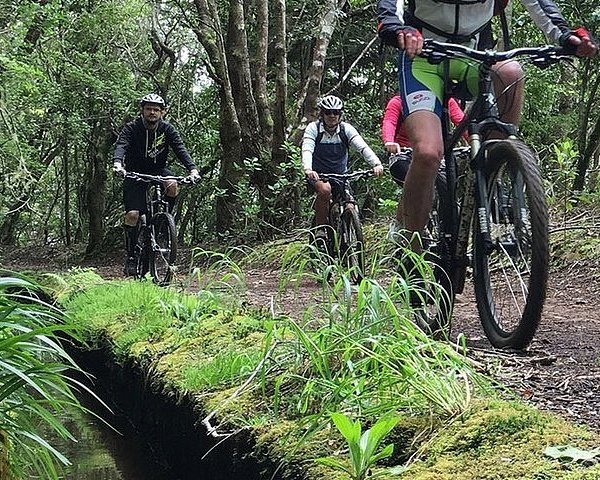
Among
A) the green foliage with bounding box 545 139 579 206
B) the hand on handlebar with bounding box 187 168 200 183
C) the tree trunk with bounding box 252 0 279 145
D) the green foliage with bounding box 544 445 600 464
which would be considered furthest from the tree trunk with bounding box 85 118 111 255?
the green foliage with bounding box 544 445 600 464

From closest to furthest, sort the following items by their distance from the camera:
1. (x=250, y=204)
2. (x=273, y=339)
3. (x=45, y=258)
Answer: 1. (x=273, y=339)
2. (x=250, y=204)
3. (x=45, y=258)

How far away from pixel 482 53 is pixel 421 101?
1.12 ft

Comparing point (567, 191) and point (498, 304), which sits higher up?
point (567, 191)

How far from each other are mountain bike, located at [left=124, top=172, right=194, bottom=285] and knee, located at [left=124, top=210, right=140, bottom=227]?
37 millimetres

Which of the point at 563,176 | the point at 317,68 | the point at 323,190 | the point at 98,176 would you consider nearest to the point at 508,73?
the point at 323,190

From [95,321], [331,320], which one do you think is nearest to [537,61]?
[331,320]

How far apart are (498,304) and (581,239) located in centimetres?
386

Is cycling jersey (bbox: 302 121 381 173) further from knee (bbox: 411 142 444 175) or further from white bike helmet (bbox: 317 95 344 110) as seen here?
knee (bbox: 411 142 444 175)

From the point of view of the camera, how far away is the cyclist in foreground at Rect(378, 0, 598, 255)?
10.1ft

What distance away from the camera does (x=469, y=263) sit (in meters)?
3.36

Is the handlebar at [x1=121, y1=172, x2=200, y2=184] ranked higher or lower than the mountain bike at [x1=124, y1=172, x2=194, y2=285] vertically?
higher

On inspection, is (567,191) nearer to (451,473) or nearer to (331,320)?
(331,320)

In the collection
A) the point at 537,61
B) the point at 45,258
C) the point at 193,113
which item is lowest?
the point at 45,258

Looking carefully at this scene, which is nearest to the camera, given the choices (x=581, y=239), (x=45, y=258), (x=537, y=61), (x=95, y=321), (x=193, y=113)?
(x=537, y=61)
